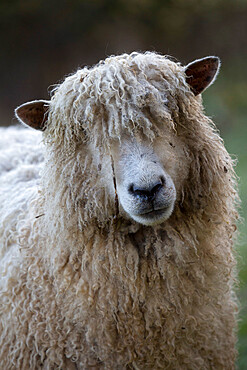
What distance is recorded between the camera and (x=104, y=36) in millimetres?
11914

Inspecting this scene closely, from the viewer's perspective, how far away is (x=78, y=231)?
269 cm

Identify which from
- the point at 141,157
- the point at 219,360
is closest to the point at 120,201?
the point at 141,157

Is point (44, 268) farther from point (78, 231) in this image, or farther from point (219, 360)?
point (219, 360)

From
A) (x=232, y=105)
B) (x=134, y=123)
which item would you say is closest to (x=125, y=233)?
(x=134, y=123)

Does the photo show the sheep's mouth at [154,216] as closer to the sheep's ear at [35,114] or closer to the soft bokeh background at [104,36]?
the sheep's ear at [35,114]

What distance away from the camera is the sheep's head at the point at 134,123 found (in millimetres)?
2414

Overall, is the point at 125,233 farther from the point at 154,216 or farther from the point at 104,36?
the point at 104,36

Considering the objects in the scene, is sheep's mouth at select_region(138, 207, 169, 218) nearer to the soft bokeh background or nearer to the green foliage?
the green foliage

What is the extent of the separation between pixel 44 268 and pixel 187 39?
33.4 ft

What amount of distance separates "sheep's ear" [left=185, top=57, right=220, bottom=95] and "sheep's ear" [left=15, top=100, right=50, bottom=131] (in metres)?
0.73

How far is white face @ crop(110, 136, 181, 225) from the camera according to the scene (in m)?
2.37

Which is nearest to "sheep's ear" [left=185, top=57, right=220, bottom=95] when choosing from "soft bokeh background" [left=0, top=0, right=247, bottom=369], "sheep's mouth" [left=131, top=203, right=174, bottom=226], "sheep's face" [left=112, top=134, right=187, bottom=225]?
"sheep's face" [left=112, top=134, right=187, bottom=225]

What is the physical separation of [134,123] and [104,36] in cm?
987

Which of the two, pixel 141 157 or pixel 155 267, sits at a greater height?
pixel 141 157
